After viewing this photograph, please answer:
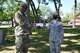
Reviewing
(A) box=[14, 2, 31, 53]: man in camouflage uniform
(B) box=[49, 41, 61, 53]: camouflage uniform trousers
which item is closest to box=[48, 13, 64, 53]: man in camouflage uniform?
(B) box=[49, 41, 61, 53]: camouflage uniform trousers

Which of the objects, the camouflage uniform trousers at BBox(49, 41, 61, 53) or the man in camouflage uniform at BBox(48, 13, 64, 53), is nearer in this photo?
the man in camouflage uniform at BBox(48, 13, 64, 53)

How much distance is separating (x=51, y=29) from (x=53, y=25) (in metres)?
0.17

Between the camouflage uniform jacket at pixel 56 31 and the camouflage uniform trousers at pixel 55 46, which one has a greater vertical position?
the camouflage uniform jacket at pixel 56 31

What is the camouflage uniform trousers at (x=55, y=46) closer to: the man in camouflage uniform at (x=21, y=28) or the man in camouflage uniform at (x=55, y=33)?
the man in camouflage uniform at (x=55, y=33)

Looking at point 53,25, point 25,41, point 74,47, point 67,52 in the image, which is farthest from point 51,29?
point 74,47

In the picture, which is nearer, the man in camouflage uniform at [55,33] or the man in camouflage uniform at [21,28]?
the man in camouflage uniform at [21,28]

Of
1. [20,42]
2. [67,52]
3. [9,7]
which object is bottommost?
[67,52]

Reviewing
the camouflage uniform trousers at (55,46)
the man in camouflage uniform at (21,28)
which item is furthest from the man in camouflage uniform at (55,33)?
the man in camouflage uniform at (21,28)

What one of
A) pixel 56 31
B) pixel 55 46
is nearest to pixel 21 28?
pixel 56 31

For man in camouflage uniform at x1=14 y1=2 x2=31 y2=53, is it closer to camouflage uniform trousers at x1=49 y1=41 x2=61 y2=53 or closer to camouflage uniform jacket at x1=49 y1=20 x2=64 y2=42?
camouflage uniform jacket at x1=49 y1=20 x2=64 y2=42

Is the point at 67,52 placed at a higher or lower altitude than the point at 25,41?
lower

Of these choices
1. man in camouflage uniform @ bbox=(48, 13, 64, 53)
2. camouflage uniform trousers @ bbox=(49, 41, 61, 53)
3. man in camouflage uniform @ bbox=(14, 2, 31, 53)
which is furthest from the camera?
camouflage uniform trousers @ bbox=(49, 41, 61, 53)

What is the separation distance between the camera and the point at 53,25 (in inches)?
349

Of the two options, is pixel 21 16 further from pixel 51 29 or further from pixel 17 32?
pixel 51 29
